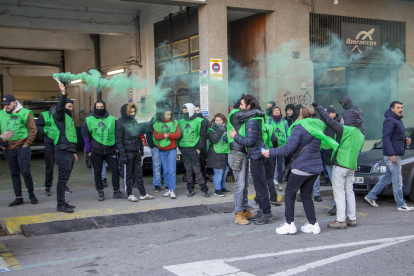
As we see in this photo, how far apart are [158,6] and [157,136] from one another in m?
6.67

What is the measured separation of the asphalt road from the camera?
14.7ft

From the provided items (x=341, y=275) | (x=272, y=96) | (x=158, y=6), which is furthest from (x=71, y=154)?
(x=158, y=6)

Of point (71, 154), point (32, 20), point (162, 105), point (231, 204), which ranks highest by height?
point (32, 20)

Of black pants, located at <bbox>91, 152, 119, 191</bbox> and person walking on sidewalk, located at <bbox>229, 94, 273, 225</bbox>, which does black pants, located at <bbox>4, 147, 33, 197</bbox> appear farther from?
person walking on sidewalk, located at <bbox>229, 94, 273, 225</bbox>

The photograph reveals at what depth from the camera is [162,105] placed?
340 inches

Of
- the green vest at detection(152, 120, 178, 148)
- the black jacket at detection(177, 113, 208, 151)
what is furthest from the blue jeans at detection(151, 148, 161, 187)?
the black jacket at detection(177, 113, 208, 151)

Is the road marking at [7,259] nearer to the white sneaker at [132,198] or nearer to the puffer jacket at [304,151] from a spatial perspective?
the white sneaker at [132,198]

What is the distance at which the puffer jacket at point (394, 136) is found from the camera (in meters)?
7.25

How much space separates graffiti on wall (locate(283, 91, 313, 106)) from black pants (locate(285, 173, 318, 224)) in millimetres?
6286

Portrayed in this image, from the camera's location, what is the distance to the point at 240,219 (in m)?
6.57

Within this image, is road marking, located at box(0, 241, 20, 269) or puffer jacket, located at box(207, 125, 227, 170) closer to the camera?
road marking, located at box(0, 241, 20, 269)

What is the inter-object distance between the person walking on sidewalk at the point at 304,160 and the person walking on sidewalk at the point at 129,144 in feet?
9.72

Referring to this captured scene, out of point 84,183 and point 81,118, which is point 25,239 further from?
point 81,118

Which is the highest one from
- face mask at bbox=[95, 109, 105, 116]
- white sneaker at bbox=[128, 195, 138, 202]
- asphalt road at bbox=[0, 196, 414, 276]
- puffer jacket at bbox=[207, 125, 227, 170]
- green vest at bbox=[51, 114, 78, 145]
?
face mask at bbox=[95, 109, 105, 116]
